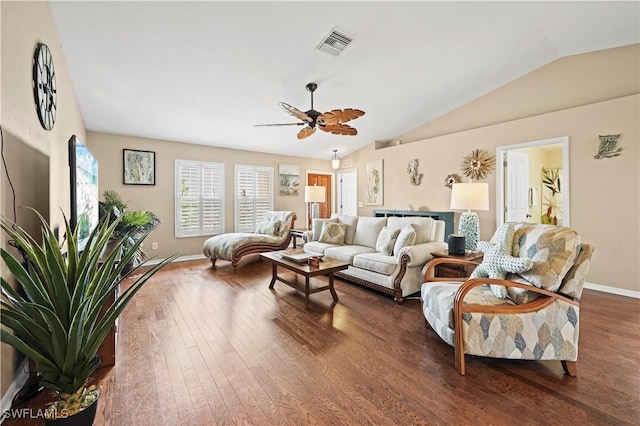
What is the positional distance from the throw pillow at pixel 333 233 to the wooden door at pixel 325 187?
2.72 metres

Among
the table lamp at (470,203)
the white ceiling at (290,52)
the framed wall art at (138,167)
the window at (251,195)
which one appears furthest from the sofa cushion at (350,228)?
the framed wall art at (138,167)

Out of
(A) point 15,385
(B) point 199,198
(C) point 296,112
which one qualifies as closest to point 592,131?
(C) point 296,112

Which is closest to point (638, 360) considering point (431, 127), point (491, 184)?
point (491, 184)

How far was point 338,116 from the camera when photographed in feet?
10.8

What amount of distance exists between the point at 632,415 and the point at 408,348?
1.21 meters

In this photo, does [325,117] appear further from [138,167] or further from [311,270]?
[138,167]

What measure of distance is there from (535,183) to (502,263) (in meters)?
Result: 5.22

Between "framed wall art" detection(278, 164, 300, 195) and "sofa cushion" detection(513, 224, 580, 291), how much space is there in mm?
5494

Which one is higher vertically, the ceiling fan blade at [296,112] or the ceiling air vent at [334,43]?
the ceiling air vent at [334,43]

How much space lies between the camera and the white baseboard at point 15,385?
1.49 meters

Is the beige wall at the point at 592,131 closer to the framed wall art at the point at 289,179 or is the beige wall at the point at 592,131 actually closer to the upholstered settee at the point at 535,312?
the upholstered settee at the point at 535,312

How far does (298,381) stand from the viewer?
70.9 inches

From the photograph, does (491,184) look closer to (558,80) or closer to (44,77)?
(558,80)

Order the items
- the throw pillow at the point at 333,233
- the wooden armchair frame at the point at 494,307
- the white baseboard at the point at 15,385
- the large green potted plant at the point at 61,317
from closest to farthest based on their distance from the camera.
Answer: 1. the large green potted plant at the point at 61,317
2. the white baseboard at the point at 15,385
3. the wooden armchair frame at the point at 494,307
4. the throw pillow at the point at 333,233
